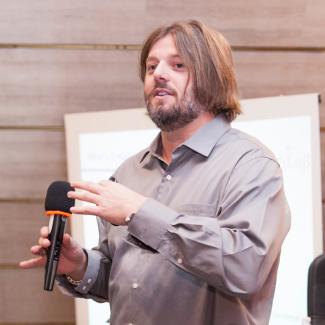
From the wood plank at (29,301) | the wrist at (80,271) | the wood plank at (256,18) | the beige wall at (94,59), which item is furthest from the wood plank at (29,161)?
the wrist at (80,271)

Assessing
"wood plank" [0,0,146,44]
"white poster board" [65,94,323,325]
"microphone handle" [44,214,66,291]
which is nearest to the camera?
"microphone handle" [44,214,66,291]

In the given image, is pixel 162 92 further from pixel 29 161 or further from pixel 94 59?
pixel 29 161

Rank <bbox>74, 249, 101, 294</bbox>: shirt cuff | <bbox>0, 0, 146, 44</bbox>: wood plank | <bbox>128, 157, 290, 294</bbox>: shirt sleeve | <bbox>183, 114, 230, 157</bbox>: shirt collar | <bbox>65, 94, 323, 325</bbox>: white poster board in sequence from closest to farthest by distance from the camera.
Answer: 1. <bbox>128, 157, 290, 294</bbox>: shirt sleeve
2. <bbox>183, 114, 230, 157</bbox>: shirt collar
3. <bbox>74, 249, 101, 294</bbox>: shirt cuff
4. <bbox>65, 94, 323, 325</bbox>: white poster board
5. <bbox>0, 0, 146, 44</bbox>: wood plank

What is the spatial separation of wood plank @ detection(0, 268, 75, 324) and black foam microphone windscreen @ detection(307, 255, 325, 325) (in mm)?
1736

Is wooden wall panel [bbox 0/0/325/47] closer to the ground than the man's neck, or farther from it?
farther from it

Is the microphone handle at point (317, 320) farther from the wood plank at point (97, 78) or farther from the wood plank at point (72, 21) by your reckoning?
the wood plank at point (72, 21)

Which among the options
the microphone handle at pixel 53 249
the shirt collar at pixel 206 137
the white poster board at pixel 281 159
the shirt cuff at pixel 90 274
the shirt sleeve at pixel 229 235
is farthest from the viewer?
the white poster board at pixel 281 159

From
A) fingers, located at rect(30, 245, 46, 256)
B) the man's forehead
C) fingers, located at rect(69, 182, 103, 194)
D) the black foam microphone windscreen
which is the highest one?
the man's forehead

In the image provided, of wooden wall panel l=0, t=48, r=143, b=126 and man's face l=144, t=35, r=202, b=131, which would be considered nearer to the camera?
man's face l=144, t=35, r=202, b=131

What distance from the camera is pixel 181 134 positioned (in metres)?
1.58

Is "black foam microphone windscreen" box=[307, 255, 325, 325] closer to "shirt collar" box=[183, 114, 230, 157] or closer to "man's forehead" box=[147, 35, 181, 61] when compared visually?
"shirt collar" box=[183, 114, 230, 157]

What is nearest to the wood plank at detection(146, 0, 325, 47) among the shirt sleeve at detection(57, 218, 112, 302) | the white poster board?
the white poster board

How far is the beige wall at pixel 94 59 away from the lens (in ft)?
9.30

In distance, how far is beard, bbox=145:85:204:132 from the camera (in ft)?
4.96
